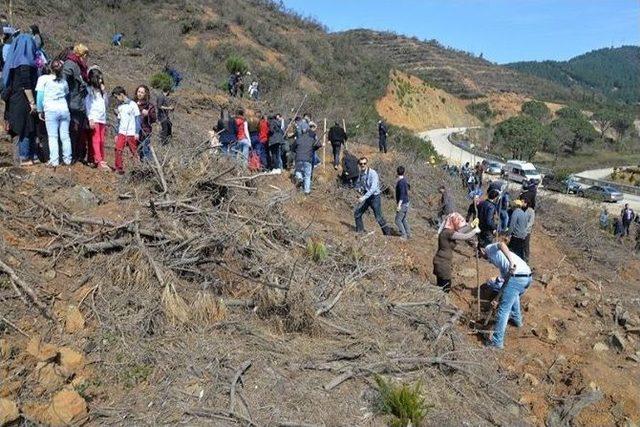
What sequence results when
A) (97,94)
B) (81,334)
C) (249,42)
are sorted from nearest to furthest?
(81,334), (97,94), (249,42)

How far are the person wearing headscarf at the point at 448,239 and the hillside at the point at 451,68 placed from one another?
220ft

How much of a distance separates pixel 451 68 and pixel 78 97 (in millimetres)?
80418

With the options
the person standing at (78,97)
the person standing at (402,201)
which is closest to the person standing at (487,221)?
the person standing at (402,201)

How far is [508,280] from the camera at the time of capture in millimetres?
6215

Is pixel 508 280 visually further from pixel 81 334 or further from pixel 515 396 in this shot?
pixel 81 334

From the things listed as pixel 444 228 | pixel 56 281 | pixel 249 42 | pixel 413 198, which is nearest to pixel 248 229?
pixel 56 281

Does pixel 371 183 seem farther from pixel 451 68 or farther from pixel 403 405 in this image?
pixel 451 68

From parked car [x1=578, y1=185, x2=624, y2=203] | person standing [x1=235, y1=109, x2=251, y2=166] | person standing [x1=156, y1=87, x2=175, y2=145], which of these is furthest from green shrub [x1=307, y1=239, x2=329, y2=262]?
parked car [x1=578, y1=185, x2=624, y2=203]

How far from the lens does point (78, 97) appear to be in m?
6.80

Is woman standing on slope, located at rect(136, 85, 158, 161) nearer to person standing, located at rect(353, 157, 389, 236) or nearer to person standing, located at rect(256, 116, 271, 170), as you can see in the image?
person standing, located at rect(256, 116, 271, 170)

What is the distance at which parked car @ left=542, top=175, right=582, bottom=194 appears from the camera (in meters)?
35.5

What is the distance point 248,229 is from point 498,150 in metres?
55.6

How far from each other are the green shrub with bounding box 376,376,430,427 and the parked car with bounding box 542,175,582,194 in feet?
107

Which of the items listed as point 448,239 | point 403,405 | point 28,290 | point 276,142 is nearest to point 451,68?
point 276,142
